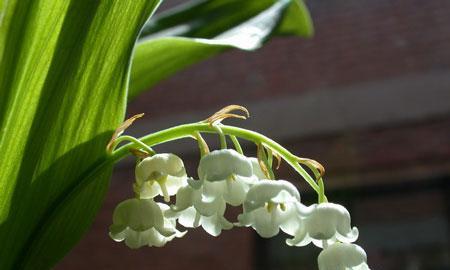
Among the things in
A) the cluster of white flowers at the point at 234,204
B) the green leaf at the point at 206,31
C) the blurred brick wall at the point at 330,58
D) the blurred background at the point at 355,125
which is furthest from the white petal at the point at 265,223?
the blurred brick wall at the point at 330,58

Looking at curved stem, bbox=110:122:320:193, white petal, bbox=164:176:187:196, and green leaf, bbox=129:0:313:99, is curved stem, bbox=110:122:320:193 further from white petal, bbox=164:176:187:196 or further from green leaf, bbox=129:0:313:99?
green leaf, bbox=129:0:313:99

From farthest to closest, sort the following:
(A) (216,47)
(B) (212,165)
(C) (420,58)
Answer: (C) (420,58)
(A) (216,47)
(B) (212,165)

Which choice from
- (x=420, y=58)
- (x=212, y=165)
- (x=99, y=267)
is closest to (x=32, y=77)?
(x=212, y=165)

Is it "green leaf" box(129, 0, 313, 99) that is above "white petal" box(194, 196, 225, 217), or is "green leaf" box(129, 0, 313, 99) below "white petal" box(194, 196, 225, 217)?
below

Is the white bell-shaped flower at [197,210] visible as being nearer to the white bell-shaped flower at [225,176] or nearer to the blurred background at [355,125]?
the white bell-shaped flower at [225,176]

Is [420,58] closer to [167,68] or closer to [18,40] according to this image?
[167,68]

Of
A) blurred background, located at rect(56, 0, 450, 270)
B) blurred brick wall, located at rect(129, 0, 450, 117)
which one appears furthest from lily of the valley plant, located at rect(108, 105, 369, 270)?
blurred brick wall, located at rect(129, 0, 450, 117)

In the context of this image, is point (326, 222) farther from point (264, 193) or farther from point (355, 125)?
point (355, 125)
